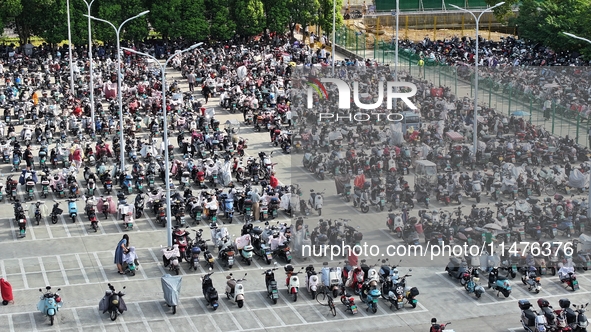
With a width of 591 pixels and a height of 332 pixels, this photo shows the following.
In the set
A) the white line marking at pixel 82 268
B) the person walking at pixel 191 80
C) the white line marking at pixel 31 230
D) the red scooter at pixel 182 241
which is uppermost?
the person walking at pixel 191 80

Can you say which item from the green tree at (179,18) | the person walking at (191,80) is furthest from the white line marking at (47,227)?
the green tree at (179,18)

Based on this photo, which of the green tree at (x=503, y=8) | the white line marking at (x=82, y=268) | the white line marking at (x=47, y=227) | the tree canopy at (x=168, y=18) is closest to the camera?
the white line marking at (x=82, y=268)

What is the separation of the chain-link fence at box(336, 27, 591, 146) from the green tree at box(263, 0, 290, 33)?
612 inches

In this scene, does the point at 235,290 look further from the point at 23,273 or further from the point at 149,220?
the point at 149,220

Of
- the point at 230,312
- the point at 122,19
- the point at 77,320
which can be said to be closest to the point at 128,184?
the point at 77,320

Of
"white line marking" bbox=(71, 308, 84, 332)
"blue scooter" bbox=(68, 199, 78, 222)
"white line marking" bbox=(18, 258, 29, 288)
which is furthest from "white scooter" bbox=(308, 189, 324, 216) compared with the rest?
"white line marking" bbox=(18, 258, 29, 288)

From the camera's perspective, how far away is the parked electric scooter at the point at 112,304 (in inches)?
1732

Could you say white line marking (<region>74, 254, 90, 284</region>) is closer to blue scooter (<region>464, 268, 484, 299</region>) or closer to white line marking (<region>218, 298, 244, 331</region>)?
white line marking (<region>218, 298, 244, 331</region>)

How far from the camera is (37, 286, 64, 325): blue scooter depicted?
43719 mm

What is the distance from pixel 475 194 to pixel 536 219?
4075mm

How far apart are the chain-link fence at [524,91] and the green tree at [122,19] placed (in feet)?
73.3

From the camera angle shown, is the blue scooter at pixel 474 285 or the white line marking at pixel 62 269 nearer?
A: the blue scooter at pixel 474 285

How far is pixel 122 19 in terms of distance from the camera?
96375 mm

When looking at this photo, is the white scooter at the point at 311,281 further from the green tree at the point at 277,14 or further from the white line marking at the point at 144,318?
the green tree at the point at 277,14
